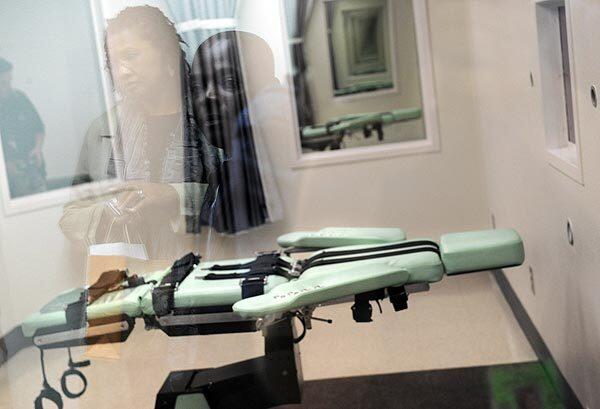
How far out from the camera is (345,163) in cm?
223

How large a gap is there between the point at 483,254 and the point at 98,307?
886mm

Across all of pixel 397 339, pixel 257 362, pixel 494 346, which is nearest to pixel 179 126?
pixel 257 362

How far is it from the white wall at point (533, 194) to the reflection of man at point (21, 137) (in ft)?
3.57

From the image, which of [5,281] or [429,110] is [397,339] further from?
[5,281]

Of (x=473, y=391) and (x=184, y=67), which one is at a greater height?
(x=184, y=67)

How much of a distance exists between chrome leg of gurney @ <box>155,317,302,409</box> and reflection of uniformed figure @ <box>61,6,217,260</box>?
0.35 metres

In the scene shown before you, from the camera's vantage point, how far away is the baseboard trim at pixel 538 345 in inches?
89.2

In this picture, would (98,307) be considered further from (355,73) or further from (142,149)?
(355,73)

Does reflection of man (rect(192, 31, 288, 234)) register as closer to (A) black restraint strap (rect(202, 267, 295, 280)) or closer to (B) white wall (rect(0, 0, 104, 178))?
(A) black restraint strap (rect(202, 267, 295, 280))

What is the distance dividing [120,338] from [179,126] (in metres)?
0.49

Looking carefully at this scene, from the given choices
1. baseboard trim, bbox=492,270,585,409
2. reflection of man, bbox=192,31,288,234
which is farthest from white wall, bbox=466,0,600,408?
reflection of man, bbox=192,31,288,234

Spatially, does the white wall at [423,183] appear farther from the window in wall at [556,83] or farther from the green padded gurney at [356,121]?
the window in wall at [556,83]

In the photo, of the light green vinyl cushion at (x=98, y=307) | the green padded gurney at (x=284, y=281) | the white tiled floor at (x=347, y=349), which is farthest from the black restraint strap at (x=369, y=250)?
the light green vinyl cushion at (x=98, y=307)

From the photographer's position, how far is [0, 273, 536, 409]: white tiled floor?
6.08 feet
